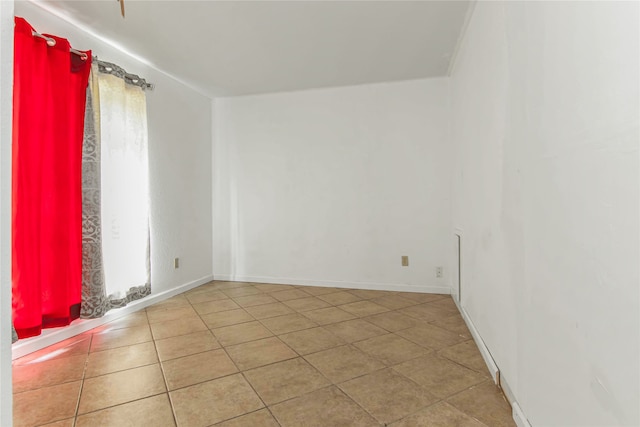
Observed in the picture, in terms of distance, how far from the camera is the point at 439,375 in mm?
1821

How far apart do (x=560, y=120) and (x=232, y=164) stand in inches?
149

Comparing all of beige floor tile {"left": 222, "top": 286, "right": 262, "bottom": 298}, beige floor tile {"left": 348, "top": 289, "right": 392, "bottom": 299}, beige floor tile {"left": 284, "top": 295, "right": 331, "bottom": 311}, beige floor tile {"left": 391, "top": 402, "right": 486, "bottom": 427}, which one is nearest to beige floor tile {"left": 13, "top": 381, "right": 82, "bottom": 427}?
beige floor tile {"left": 391, "top": 402, "right": 486, "bottom": 427}

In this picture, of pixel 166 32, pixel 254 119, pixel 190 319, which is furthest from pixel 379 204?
pixel 166 32

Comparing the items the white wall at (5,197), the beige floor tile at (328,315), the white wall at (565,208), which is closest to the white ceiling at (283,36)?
the white wall at (565,208)

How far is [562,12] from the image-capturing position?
38.5 inches

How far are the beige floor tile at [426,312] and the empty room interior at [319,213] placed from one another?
0.03 m

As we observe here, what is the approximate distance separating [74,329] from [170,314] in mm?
703

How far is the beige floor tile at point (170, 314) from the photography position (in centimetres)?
282

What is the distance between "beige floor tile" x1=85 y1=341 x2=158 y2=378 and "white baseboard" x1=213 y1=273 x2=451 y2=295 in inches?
76.6

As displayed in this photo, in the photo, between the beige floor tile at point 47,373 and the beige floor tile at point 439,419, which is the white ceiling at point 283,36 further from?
the beige floor tile at point 439,419

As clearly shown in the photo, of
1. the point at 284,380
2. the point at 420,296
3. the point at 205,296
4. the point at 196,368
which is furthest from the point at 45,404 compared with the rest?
the point at 420,296

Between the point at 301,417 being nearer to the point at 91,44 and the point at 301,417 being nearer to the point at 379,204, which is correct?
the point at 379,204

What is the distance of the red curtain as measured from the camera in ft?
6.64

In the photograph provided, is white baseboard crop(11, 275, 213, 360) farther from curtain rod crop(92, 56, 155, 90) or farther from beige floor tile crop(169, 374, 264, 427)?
curtain rod crop(92, 56, 155, 90)
